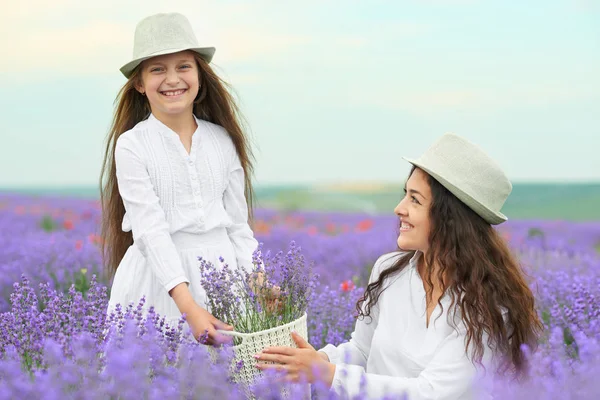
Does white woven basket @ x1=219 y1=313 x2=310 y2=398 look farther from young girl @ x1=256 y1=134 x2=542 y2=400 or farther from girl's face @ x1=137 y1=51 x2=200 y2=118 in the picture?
girl's face @ x1=137 y1=51 x2=200 y2=118

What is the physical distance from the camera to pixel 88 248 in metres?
5.77

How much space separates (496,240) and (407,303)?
401mm

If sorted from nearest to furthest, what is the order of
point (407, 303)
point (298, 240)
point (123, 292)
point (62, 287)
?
point (407, 303) < point (123, 292) < point (62, 287) < point (298, 240)

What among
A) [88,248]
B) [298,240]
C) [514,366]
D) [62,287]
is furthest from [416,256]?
[298,240]

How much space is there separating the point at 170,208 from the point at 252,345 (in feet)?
2.91

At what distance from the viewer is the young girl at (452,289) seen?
2.48 meters

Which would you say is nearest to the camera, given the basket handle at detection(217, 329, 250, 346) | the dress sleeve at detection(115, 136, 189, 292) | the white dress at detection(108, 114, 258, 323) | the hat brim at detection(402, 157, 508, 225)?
the basket handle at detection(217, 329, 250, 346)

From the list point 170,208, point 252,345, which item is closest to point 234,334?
point 252,345

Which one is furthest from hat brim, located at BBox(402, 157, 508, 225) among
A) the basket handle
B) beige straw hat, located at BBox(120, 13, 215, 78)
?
beige straw hat, located at BBox(120, 13, 215, 78)

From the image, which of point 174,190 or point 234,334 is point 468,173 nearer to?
point 234,334

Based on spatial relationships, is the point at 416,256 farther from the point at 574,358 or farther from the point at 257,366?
the point at 574,358

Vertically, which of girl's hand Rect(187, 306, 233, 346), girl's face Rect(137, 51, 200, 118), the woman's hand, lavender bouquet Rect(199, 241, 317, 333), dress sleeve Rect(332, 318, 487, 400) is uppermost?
girl's face Rect(137, 51, 200, 118)

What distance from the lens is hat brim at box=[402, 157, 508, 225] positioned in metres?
2.55

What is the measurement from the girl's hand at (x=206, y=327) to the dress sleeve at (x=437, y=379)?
38 centimetres
